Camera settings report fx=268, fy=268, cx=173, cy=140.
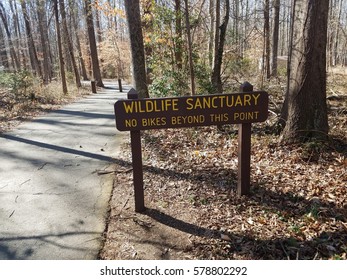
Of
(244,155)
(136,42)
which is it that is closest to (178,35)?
(136,42)

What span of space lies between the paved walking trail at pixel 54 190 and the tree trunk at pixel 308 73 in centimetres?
355

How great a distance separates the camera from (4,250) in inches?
117

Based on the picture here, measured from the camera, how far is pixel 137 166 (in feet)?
11.8

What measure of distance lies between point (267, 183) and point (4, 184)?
4426mm

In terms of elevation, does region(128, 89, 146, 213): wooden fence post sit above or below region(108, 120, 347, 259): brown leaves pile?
above

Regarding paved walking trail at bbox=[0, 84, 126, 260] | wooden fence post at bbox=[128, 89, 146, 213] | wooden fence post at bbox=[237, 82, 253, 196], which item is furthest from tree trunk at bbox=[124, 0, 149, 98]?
wooden fence post at bbox=[237, 82, 253, 196]

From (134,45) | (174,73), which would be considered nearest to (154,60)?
(174,73)

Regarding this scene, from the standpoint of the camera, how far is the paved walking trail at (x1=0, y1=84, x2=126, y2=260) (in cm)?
308

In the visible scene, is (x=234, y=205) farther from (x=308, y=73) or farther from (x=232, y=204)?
(x=308, y=73)

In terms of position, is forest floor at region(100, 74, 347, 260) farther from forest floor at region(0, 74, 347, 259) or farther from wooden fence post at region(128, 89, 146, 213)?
wooden fence post at region(128, 89, 146, 213)

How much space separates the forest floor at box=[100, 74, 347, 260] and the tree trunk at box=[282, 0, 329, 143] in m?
0.33

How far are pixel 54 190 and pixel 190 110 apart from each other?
8.72ft
